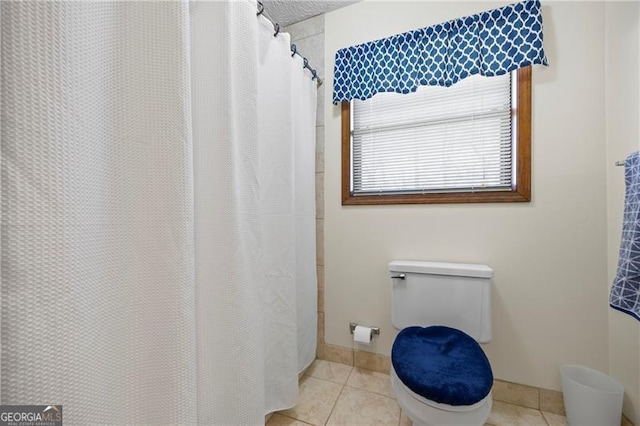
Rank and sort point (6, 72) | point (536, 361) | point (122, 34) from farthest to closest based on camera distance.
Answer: point (536, 361) → point (122, 34) → point (6, 72)

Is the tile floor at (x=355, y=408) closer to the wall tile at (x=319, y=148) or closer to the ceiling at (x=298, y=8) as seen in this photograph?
the wall tile at (x=319, y=148)

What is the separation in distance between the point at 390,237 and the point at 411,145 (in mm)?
563

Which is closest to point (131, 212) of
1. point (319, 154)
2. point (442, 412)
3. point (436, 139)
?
point (442, 412)

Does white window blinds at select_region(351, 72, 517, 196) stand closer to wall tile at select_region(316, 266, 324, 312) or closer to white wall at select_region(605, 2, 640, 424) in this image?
white wall at select_region(605, 2, 640, 424)

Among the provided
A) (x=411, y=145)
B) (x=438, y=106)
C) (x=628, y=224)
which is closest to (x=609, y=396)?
(x=628, y=224)

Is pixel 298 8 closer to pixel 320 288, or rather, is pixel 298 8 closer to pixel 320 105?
pixel 320 105

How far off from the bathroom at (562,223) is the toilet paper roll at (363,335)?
426mm

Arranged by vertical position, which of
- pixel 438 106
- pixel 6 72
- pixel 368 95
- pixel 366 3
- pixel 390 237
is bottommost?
pixel 390 237

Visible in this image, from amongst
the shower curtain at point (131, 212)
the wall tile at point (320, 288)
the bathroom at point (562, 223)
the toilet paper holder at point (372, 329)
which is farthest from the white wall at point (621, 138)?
the shower curtain at point (131, 212)

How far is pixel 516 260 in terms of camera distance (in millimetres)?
1256

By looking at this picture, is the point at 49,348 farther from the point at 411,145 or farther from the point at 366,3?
the point at 366,3

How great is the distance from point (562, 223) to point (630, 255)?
1.34 feet

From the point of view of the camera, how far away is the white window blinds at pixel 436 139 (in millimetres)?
1312

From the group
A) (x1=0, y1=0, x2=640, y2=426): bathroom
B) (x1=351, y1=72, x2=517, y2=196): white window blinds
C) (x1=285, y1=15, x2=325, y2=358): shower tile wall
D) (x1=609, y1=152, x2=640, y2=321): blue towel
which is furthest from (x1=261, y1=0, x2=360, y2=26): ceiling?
(x1=609, y1=152, x2=640, y2=321): blue towel
